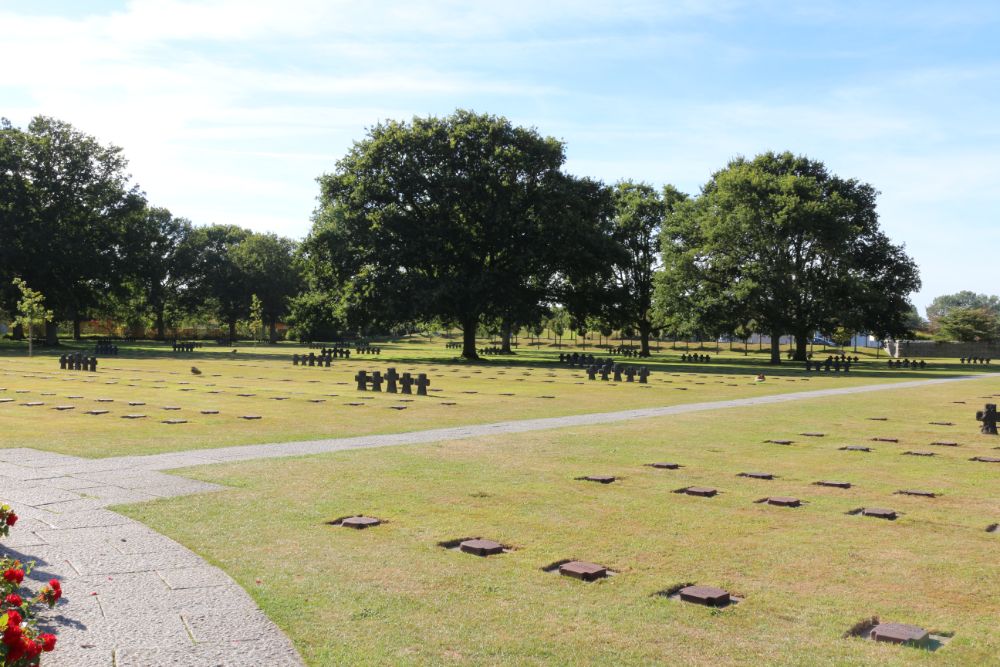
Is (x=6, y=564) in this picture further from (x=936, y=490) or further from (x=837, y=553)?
(x=936, y=490)

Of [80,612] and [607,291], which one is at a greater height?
[607,291]

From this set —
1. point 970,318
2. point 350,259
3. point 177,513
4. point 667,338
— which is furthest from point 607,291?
point 667,338

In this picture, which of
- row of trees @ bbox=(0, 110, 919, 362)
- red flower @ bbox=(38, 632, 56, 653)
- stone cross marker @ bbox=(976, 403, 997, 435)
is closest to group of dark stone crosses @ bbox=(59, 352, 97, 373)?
row of trees @ bbox=(0, 110, 919, 362)

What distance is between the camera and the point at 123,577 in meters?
5.89

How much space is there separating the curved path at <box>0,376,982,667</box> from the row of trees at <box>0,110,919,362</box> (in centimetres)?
4012

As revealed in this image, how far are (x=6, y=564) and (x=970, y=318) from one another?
112 meters

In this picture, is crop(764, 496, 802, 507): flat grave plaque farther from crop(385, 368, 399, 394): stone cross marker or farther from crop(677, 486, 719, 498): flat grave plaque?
crop(385, 368, 399, 394): stone cross marker

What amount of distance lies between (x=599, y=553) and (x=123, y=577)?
11.9 feet

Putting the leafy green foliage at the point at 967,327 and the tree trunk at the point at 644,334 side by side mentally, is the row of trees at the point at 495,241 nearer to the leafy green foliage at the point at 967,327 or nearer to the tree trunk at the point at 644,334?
the tree trunk at the point at 644,334

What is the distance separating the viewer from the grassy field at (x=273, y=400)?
14.2m

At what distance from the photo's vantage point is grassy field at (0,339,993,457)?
14.2m

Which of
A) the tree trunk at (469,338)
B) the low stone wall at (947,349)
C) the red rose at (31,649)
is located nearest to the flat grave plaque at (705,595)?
the red rose at (31,649)

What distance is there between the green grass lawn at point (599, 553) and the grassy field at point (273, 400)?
3533 mm

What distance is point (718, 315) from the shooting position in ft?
192
